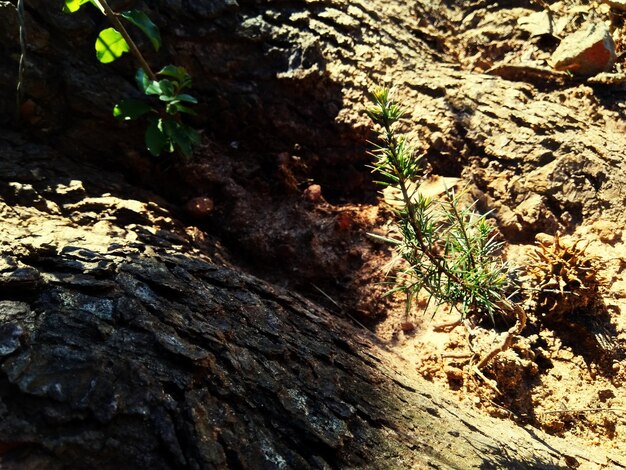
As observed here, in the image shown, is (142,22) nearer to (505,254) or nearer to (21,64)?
(21,64)

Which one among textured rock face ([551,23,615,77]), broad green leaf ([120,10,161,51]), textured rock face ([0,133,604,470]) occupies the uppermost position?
textured rock face ([551,23,615,77])

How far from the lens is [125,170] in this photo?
9.75 ft

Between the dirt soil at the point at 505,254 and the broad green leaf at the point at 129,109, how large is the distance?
1.32 feet

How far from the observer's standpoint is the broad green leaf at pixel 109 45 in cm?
270

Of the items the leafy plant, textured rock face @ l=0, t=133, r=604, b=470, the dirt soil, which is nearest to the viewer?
textured rock face @ l=0, t=133, r=604, b=470

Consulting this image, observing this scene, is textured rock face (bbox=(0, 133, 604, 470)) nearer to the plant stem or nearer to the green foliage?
the green foliage

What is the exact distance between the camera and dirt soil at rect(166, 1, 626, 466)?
99.8 inches

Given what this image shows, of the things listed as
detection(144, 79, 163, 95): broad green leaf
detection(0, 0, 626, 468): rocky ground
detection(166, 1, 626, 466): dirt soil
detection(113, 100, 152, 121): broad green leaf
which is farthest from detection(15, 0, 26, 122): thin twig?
detection(166, 1, 626, 466): dirt soil

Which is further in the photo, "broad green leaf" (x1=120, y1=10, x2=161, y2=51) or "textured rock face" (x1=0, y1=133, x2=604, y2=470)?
"broad green leaf" (x1=120, y1=10, x2=161, y2=51)

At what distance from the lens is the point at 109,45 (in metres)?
2.71

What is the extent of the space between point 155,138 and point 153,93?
23 centimetres

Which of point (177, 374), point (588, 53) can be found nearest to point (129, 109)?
point (177, 374)

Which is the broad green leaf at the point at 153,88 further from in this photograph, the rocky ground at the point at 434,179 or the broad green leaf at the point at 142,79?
the rocky ground at the point at 434,179

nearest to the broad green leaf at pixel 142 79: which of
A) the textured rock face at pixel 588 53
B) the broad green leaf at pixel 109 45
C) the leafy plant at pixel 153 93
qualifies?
the leafy plant at pixel 153 93
